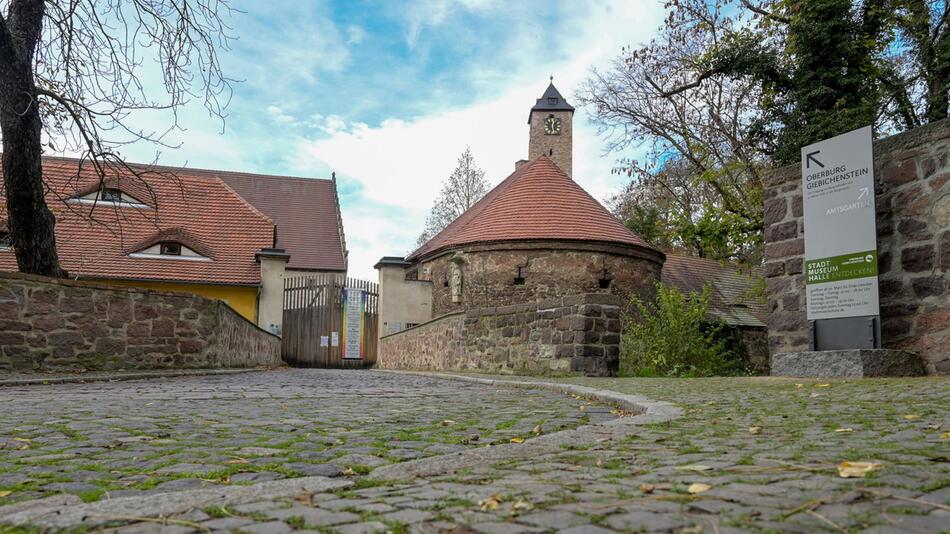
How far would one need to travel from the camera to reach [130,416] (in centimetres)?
572

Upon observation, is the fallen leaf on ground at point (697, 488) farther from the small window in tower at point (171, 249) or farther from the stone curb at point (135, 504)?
the small window in tower at point (171, 249)

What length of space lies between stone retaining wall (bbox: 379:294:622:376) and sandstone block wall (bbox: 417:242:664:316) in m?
9.24

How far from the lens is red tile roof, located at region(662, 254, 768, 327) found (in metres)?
34.8

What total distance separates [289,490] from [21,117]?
10.9 metres

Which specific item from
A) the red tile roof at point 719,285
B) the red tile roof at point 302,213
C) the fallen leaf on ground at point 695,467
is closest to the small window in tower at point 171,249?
the red tile roof at point 302,213

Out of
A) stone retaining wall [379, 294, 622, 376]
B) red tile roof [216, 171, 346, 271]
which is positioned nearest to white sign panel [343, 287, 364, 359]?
red tile roof [216, 171, 346, 271]

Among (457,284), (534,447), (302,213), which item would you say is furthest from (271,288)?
(534,447)

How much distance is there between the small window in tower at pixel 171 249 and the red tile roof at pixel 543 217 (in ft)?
28.5

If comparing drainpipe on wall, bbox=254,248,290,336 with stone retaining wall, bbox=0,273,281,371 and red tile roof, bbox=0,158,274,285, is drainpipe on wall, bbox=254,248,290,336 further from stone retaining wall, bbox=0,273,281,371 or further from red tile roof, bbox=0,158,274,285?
stone retaining wall, bbox=0,273,281,371

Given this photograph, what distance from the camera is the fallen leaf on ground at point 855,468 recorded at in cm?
264

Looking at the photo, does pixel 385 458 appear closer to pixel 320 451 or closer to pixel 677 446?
pixel 320 451

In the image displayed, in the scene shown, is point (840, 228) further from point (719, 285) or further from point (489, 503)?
point (719, 285)

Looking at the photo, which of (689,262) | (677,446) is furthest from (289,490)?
(689,262)

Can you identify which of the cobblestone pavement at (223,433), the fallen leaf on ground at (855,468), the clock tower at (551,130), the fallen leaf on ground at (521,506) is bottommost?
the cobblestone pavement at (223,433)
